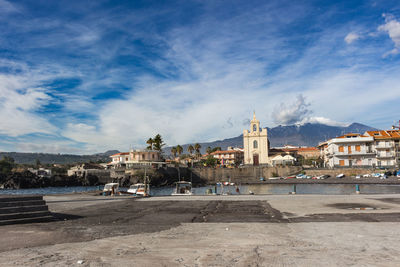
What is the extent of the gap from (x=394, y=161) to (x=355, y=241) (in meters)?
92.5

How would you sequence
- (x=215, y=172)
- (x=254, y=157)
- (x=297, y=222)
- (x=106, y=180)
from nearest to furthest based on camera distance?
(x=297, y=222), (x=106, y=180), (x=215, y=172), (x=254, y=157)

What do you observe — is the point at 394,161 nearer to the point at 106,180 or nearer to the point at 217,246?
the point at 106,180

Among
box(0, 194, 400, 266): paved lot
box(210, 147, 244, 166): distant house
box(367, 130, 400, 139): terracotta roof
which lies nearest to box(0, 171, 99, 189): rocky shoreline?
box(210, 147, 244, 166): distant house

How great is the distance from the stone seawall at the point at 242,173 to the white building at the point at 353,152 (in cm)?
1333

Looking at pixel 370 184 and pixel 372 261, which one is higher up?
pixel 372 261

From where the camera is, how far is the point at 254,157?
11425 cm

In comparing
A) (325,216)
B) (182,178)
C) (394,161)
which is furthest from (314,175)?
(325,216)

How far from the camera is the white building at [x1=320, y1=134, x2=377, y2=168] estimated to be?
8612cm

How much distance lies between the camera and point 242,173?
100625 millimetres

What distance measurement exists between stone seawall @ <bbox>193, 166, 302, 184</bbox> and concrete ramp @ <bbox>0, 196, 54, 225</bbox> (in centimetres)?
8626

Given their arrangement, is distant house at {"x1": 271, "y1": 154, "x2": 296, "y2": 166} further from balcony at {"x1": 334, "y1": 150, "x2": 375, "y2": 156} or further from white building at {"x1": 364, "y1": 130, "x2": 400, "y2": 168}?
white building at {"x1": 364, "y1": 130, "x2": 400, "y2": 168}

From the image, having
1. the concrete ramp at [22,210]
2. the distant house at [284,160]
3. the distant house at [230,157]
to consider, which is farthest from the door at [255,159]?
the concrete ramp at [22,210]

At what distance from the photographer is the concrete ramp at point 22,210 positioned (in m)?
11.4

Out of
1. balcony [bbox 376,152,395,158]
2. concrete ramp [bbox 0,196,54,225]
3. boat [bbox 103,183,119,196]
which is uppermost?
balcony [bbox 376,152,395,158]
